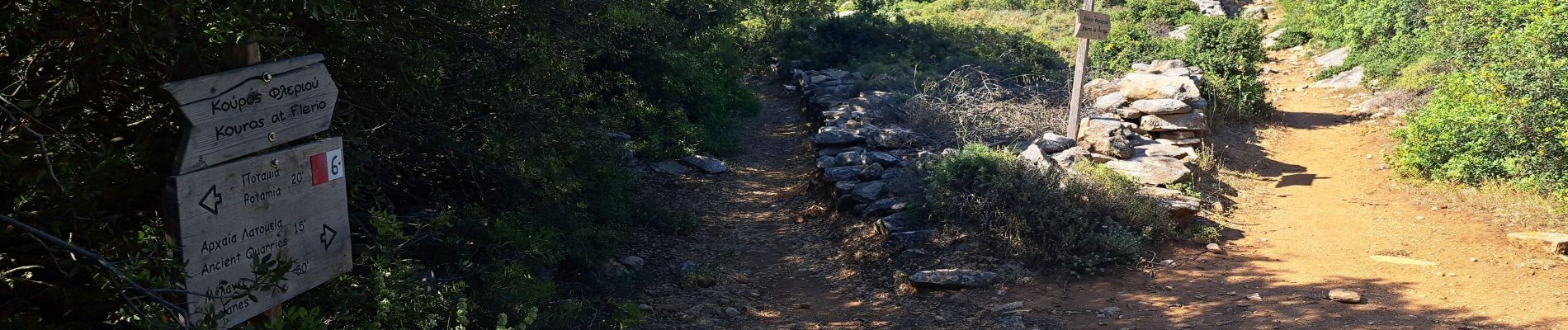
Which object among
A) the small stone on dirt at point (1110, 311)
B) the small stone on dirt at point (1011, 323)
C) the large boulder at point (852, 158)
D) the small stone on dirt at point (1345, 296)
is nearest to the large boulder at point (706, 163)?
the large boulder at point (852, 158)

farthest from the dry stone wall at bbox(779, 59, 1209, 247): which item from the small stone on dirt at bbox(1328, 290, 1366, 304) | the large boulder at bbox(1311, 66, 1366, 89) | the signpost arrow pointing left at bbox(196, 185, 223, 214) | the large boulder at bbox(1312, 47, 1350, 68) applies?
the signpost arrow pointing left at bbox(196, 185, 223, 214)

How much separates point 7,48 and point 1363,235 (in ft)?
28.7

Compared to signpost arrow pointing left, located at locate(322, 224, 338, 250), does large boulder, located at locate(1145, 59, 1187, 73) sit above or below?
below

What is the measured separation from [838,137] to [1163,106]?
12.7 feet

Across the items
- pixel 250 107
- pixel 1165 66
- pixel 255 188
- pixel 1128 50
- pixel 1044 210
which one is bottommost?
pixel 1044 210

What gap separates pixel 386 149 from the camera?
536 cm

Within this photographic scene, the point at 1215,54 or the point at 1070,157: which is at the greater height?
the point at 1215,54

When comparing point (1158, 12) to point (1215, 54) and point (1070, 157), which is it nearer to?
point (1215, 54)

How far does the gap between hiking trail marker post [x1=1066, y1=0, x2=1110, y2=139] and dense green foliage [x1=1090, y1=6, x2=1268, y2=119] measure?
3.30 meters

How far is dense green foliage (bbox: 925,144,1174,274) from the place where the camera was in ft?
23.4

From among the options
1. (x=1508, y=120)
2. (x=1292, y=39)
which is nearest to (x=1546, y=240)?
(x=1508, y=120)

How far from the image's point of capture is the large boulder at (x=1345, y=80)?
15.1m

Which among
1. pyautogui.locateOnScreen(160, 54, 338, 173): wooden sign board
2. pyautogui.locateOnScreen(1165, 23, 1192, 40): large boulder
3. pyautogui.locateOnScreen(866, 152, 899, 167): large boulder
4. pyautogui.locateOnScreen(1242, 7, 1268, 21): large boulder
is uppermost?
pyautogui.locateOnScreen(160, 54, 338, 173): wooden sign board

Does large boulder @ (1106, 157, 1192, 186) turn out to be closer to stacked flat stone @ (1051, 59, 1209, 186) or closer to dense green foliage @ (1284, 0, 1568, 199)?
stacked flat stone @ (1051, 59, 1209, 186)
